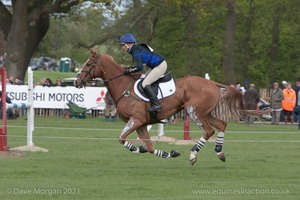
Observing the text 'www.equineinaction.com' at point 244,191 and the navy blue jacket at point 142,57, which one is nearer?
the text 'www.equineinaction.com' at point 244,191

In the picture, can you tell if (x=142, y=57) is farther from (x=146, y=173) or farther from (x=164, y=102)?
(x=146, y=173)

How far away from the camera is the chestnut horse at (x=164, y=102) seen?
16656 mm

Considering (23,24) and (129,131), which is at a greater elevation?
(23,24)

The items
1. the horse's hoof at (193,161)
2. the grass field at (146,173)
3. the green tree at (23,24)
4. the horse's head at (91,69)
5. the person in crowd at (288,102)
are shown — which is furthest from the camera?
the green tree at (23,24)

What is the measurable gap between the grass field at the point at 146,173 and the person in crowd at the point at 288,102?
1392 cm

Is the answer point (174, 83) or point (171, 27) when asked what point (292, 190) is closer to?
point (174, 83)

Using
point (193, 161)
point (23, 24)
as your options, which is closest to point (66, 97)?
point (23, 24)

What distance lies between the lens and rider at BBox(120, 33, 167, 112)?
16.6 meters

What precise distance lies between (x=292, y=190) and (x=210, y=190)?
1271mm

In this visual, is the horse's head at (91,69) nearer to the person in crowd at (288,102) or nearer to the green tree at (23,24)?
the person in crowd at (288,102)

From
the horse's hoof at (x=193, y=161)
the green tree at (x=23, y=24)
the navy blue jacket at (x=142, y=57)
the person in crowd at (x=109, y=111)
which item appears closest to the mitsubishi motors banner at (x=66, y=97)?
the person in crowd at (x=109, y=111)

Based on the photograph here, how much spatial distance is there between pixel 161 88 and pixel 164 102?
0.95 feet

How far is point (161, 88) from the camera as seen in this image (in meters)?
16.8

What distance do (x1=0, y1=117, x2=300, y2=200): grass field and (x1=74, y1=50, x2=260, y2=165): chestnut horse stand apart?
51 cm
